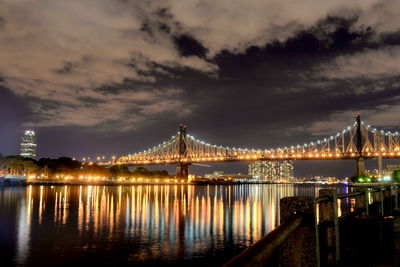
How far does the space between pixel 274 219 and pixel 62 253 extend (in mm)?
20227

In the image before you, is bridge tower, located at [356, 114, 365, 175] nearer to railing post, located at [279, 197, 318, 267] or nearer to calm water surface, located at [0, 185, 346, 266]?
calm water surface, located at [0, 185, 346, 266]

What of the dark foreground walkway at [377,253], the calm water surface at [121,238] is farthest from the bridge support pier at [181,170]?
the dark foreground walkway at [377,253]

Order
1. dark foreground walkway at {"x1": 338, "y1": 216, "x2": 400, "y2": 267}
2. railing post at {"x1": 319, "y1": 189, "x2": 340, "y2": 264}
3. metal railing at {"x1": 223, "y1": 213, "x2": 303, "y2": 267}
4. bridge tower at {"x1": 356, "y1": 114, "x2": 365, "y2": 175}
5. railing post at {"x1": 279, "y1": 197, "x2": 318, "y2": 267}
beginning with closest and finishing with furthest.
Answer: metal railing at {"x1": 223, "y1": 213, "x2": 303, "y2": 267} → railing post at {"x1": 279, "y1": 197, "x2": 318, "y2": 267} → railing post at {"x1": 319, "y1": 189, "x2": 340, "y2": 264} → dark foreground walkway at {"x1": 338, "y1": 216, "x2": 400, "y2": 267} → bridge tower at {"x1": 356, "y1": 114, "x2": 365, "y2": 175}

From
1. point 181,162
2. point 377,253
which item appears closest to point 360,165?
point 181,162

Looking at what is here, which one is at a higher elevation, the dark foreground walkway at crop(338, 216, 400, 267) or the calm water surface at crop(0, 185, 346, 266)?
the dark foreground walkway at crop(338, 216, 400, 267)

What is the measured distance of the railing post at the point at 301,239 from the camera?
370cm

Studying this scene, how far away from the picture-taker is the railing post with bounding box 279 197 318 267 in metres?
3.70

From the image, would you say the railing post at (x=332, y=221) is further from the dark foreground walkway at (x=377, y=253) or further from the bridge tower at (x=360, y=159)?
the bridge tower at (x=360, y=159)

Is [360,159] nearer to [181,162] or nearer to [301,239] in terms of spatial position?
[181,162]

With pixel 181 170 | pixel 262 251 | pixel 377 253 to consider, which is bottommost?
pixel 377 253

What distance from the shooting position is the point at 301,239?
3777 mm

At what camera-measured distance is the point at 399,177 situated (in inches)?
2312

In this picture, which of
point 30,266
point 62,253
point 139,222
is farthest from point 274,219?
point 30,266

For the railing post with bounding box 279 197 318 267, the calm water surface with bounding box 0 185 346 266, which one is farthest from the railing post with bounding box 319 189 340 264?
the calm water surface with bounding box 0 185 346 266
